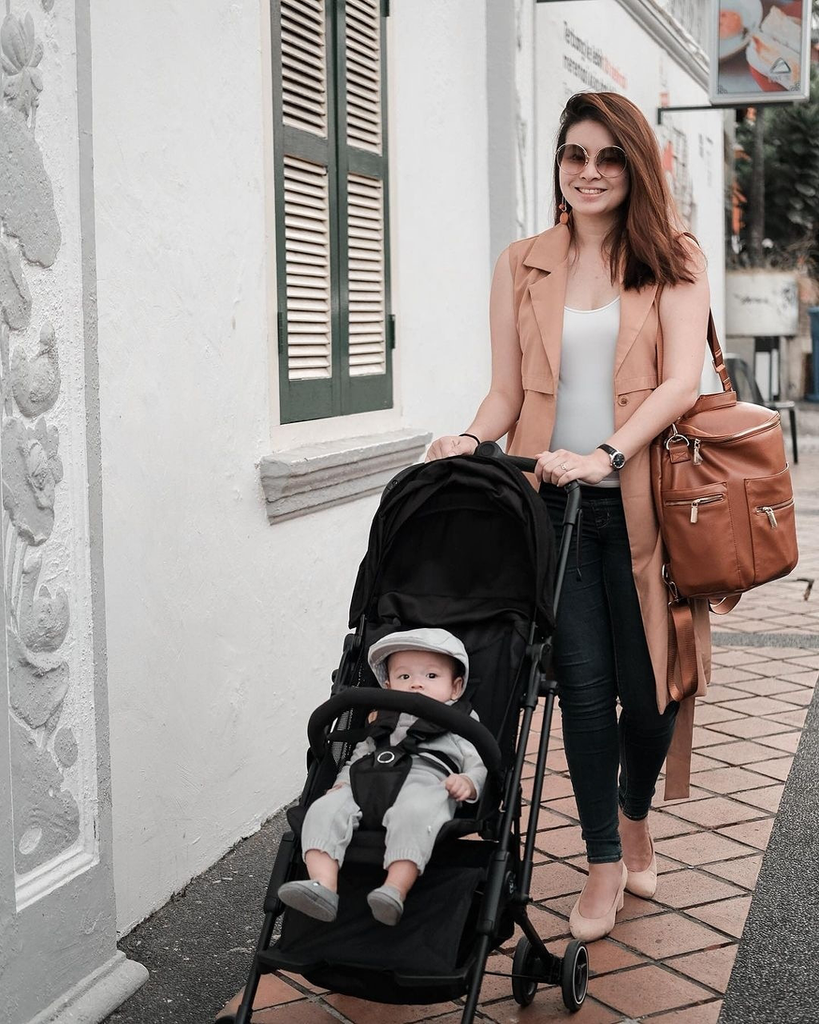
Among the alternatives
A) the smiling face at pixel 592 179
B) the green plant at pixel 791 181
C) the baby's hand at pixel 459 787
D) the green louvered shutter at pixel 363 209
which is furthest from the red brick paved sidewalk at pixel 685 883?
the green plant at pixel 791 181

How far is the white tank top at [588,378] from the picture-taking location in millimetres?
3459

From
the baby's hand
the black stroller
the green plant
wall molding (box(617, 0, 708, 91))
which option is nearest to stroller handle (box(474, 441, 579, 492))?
the black stroller

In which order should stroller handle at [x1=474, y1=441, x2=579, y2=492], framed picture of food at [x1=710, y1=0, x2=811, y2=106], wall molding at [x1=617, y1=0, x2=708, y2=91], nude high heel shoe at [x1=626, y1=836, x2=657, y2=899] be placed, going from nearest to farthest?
stroller handle at [x1=474, y1=441, x2=579, y2=492]
nude high heel shoe at [x1=626, y1=836, x2=657, y2=899]
framed picture of food at [x1=710, y1=0, x2=811, y2=106]
wall molding at [x1=617, y1=0, x2=708, y2=91]

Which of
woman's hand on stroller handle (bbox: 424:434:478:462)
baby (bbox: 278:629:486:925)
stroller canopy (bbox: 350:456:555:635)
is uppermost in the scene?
woman's hand on stroller handle (bbox: 424:434:478:462)

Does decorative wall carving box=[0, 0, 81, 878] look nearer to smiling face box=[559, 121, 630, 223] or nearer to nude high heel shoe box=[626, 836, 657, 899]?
smiling face box=[559, 121, 630, 223]

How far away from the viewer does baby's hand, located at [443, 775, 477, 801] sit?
273cm

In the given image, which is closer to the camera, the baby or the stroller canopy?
the baby

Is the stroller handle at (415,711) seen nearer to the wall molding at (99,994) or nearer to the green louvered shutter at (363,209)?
the wall molding at (99,994)

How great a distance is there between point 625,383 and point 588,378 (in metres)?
0.12

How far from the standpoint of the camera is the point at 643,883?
12.9 ft

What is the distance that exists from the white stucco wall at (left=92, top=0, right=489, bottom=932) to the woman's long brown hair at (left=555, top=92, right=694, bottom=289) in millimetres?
1121

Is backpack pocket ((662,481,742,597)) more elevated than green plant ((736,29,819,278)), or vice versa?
green plant ((736,29,819,278))

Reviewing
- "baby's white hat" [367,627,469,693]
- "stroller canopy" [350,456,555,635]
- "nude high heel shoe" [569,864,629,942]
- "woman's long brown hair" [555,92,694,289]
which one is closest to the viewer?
"baby's white hat" [367,627,469,693]

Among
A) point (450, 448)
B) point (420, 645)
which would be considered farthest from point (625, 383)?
point (420, 645)
